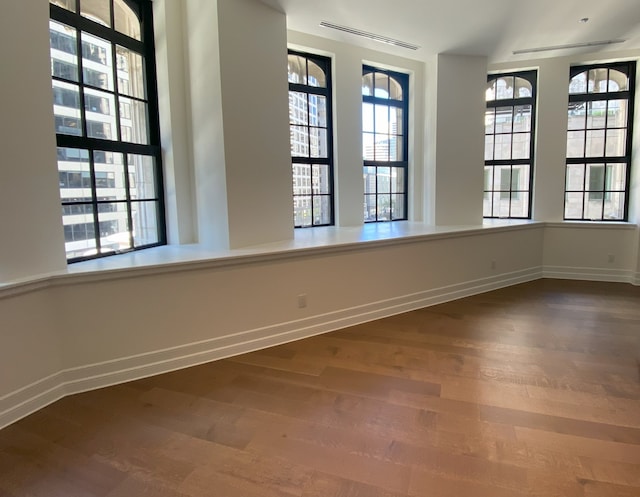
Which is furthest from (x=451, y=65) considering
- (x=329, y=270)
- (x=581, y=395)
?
(x=581, y=395)

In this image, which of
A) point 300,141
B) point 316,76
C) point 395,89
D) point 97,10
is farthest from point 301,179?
point 97,10

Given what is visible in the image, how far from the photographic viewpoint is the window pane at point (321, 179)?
469 centimetres

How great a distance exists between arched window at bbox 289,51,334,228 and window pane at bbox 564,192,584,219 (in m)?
3.37

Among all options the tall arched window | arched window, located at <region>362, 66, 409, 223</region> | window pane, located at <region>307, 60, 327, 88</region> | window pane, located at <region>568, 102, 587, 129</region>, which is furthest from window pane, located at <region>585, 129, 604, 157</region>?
the tall arched window

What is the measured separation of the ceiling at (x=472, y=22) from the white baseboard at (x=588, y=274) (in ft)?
9.11

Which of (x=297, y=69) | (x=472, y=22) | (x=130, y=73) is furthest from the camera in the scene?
(x=297, y=69)

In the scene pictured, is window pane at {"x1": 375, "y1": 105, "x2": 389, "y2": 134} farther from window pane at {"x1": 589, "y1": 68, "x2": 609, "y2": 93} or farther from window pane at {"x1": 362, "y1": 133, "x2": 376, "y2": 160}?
window pane at {"x1": 589, "y1": 68, "x2": 609, "y2": 93}

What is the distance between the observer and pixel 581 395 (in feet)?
7.69

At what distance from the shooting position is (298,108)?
445 cm

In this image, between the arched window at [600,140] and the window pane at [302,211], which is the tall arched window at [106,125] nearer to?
the window pane at [302,211]

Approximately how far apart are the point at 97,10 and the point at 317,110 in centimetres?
237

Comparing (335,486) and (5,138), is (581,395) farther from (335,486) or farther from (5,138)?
(5,138)

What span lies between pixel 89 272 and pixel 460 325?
301 centimetres

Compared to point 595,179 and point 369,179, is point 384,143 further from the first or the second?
point 595,179
